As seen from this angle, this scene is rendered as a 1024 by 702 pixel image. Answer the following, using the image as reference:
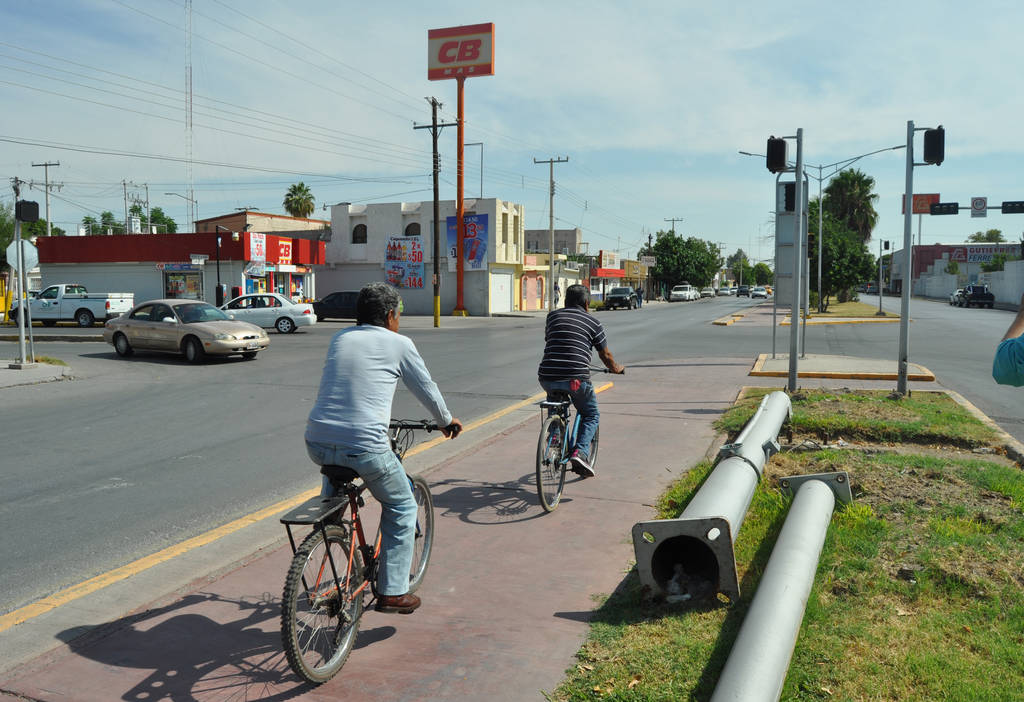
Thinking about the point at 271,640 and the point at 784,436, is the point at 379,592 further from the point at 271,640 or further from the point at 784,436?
the point at 784,436

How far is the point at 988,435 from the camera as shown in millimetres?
8453

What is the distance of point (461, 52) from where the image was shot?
52.1 metres

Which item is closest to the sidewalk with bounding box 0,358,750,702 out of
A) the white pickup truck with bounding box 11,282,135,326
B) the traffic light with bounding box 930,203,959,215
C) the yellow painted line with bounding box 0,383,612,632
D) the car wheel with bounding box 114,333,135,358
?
the yellow painted line with bounding box 0,383,612,632

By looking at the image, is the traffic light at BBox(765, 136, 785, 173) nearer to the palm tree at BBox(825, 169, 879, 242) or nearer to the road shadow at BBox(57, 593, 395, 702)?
the road shadow at BBox(57, 593, 395, 702)

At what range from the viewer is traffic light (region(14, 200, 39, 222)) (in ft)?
51.6

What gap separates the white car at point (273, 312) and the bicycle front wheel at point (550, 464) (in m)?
24.9

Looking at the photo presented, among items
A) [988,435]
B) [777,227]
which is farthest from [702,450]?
[777,227]

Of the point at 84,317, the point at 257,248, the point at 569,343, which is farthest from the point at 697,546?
the point at 257,248

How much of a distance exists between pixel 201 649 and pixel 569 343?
3726 millimetres

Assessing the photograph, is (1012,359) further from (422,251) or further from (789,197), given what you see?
(422,251)

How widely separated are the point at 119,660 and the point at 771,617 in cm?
297

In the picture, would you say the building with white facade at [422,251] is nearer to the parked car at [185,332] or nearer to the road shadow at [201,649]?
the parked car at [185,332]

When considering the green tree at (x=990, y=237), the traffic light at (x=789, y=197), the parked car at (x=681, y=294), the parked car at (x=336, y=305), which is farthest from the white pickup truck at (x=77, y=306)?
the green tree at (x=990, y=237)

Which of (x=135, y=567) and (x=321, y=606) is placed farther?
(x=135, y=567)
